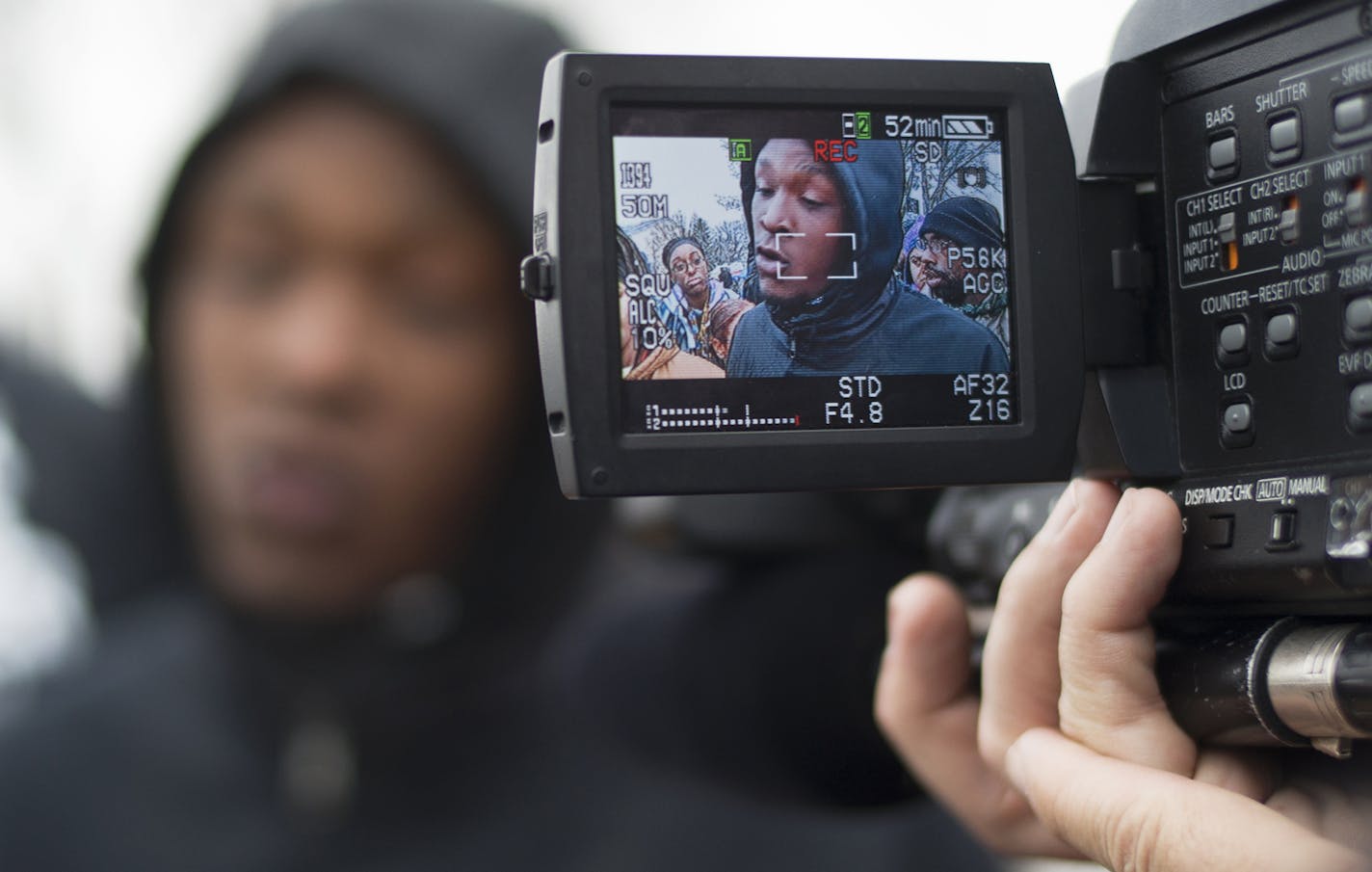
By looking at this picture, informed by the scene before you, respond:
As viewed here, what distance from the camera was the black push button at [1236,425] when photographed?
2.58 ft

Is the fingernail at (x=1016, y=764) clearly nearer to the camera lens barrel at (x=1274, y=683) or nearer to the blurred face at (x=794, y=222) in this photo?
the camera lens barrel at (x=1274, y=683)

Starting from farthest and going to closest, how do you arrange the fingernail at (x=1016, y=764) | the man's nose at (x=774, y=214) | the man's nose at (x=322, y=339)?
the man's nose at (x=322, y=339) < the fingernail at (x=1016, y=764) < the man's nose at (x=774, y=214)

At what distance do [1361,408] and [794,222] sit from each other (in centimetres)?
31

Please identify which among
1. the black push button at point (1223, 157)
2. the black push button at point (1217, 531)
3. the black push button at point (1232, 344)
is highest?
the black push button at point (1223, 157)

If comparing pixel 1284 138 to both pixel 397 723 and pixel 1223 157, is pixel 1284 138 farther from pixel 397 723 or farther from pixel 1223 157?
pixel 397 723

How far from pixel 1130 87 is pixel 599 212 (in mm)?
327

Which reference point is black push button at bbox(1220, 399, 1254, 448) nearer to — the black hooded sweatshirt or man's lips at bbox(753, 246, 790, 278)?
man's lips at bbox(753, 246, 790, 278)

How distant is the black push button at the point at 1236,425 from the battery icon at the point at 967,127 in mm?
210

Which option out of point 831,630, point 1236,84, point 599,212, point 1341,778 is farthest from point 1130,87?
point 831,630

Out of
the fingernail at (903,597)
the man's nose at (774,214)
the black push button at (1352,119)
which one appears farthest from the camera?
the fingernail at (903,597)

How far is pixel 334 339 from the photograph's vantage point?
196 centimetres

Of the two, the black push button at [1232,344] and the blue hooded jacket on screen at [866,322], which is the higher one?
the blue hooded jacket on screen at [866,322]

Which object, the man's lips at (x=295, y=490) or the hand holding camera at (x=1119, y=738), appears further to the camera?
the man's lips at (x=295, y=490)

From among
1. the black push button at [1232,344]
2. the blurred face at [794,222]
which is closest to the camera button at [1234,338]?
the black push button at [1232,344]
